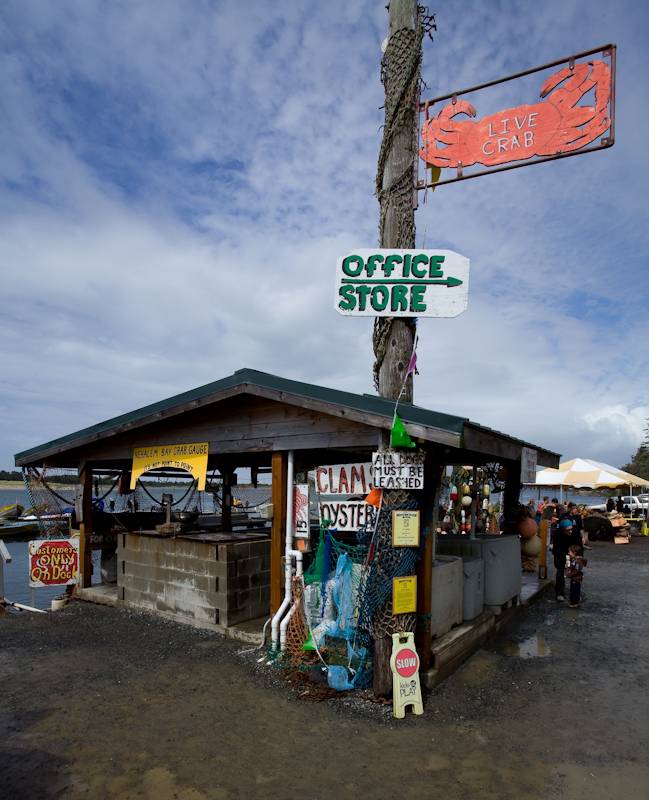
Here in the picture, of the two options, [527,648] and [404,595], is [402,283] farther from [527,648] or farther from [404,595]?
[527,648]

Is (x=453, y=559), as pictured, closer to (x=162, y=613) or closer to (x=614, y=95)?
(x=162, y=613)

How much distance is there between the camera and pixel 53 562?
1114cm

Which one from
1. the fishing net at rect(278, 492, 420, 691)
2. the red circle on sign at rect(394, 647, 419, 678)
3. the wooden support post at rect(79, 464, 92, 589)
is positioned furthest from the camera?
the wooden support post at rect(79, 464, 92, 589)

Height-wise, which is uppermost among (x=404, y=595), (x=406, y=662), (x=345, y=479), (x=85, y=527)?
(x=345, y=479)

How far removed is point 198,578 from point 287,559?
212 cm

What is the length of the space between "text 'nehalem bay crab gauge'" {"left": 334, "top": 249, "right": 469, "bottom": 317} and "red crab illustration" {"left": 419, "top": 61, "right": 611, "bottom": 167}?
4.50 feet

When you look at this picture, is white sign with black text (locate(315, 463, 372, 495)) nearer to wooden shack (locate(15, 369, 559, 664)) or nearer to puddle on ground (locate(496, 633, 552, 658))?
wooden shack (locate(15, 369, 559, 664))

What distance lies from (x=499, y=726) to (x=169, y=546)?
19.1 feet

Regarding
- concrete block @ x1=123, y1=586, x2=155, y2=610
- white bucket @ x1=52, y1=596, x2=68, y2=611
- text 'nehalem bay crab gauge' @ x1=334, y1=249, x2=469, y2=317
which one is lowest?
white bucket @ x1=52, y1=596, x2=68, y2=611

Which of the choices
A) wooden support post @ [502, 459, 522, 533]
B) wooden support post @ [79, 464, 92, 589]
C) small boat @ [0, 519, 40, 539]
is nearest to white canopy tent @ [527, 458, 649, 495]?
wooden support post @ [502, 459, 522, 533]

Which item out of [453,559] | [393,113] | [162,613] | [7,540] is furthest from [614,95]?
[7,540]

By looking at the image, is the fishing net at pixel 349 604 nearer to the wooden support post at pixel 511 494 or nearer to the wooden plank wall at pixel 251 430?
the wooden plank wall at pixel 251 430

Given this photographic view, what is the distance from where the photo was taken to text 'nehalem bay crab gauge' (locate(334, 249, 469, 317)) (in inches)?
282

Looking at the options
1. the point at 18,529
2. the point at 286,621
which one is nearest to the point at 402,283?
the point at 286,621
